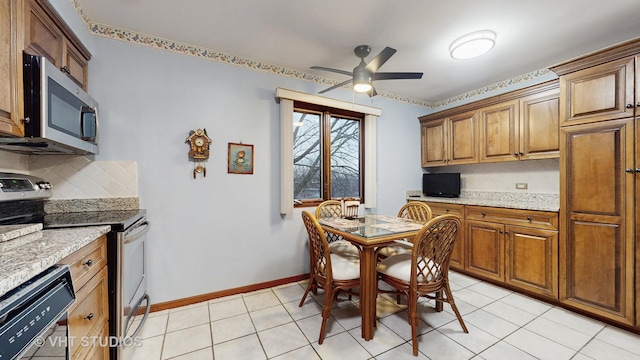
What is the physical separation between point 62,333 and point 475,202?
3400 millimetres

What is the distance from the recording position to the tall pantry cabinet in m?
1.84

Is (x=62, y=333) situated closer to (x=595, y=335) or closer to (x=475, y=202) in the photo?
(x=595, y=335)

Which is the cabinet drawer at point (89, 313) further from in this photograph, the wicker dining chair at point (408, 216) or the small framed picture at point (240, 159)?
the wicker dining chair at point (408, 216)

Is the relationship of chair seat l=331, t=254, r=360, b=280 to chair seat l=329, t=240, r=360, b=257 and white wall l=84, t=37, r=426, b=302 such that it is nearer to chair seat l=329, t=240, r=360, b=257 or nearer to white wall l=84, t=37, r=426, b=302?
chair seat l=329, t=240, r=360, b=257

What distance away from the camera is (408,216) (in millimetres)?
2852

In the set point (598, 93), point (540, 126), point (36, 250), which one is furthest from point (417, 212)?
point (36, 250)

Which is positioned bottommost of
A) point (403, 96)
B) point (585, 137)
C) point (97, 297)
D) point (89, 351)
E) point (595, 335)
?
point (595, 335)

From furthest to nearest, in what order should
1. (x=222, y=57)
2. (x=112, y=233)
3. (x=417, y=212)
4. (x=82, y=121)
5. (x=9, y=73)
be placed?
(x=417, y=212)
(x=222, y=57)
(x=82, y=121)
(x=112, y=233)
(x=9, y=73)

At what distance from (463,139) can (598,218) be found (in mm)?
1586

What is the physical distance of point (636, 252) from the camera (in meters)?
1.83

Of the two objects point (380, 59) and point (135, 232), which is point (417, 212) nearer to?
point (380, 59)

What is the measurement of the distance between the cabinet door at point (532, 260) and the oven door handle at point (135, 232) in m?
3.30

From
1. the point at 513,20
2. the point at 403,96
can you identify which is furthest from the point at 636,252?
the point at 403,96

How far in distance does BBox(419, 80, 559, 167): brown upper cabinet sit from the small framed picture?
2629 millimetres
